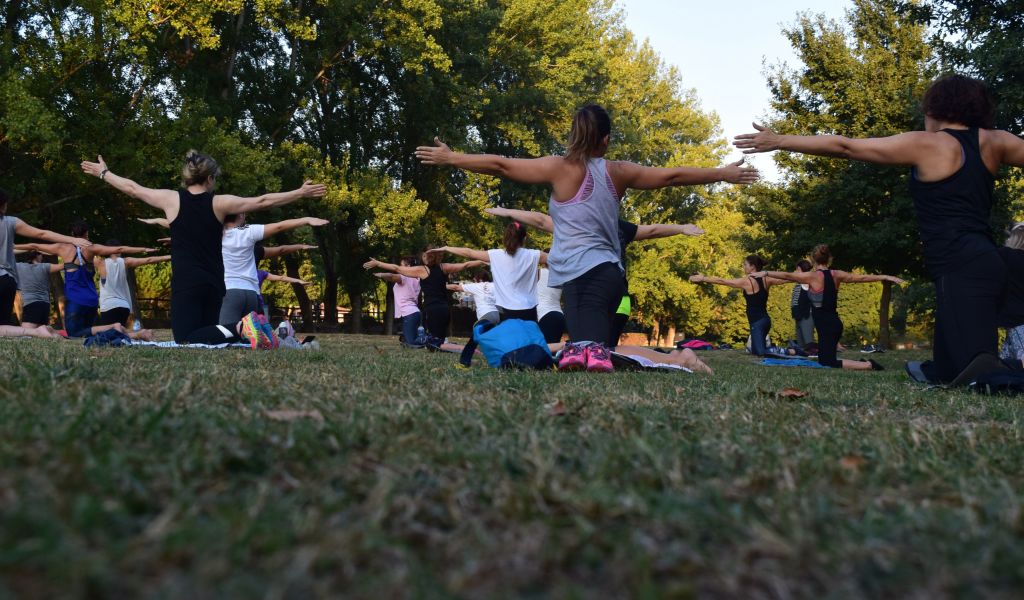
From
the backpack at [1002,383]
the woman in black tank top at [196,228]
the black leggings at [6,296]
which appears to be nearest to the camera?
the backpack at [1002,383]

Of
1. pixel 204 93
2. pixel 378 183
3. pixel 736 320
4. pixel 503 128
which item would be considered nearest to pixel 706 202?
pixel 736 320

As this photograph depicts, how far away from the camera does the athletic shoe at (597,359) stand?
7.07 metres

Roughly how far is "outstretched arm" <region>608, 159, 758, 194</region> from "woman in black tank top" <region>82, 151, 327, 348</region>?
3.44 m

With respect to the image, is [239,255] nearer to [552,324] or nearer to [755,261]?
[552,324]

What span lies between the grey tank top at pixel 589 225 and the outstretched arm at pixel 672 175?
0.13 metres

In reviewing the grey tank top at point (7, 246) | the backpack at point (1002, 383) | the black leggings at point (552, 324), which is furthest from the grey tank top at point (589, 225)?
the grey tank top at point (7, 246)

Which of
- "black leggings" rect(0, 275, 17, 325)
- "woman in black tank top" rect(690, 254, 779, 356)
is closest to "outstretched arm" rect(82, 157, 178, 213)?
"black leggings" rect(0, 275, 17, 325)

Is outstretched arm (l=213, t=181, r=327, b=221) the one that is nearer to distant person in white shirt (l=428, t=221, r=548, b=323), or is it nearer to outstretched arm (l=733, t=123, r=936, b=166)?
distant person in white shirt (l=428, t=221, r=548, b=323)

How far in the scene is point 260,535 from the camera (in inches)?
62.5

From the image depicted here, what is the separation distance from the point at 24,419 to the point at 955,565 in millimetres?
2496

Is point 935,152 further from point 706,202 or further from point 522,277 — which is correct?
point 706,202

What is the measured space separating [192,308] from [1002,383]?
805 centimetres

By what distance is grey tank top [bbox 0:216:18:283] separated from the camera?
12.1 meters

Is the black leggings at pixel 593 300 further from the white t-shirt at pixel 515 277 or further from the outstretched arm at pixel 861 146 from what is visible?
the white t-shirt at pixel 515 277
